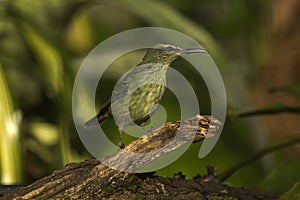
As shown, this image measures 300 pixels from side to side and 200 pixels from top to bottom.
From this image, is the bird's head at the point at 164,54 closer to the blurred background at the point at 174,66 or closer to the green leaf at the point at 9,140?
the blurred background at the point at 174,66

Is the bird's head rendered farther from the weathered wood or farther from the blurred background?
the blurred background

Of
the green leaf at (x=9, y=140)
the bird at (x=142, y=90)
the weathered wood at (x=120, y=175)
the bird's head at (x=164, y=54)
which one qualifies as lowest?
the weathered wood at (x=120, y=175)

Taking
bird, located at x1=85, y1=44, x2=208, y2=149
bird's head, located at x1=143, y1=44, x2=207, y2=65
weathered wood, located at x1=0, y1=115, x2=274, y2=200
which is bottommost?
weathered wood, located at x1=0, y1=115, x2=274, y2=200

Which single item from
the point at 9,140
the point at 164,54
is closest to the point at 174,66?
the point at 9,140

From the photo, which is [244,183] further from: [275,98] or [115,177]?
[275,98]

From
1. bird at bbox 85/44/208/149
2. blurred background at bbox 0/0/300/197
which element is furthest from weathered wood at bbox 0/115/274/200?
blurred background at bbox 0/0/300/197

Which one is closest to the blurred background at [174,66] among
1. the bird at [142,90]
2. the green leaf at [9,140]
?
the green leaf at [9,140]
